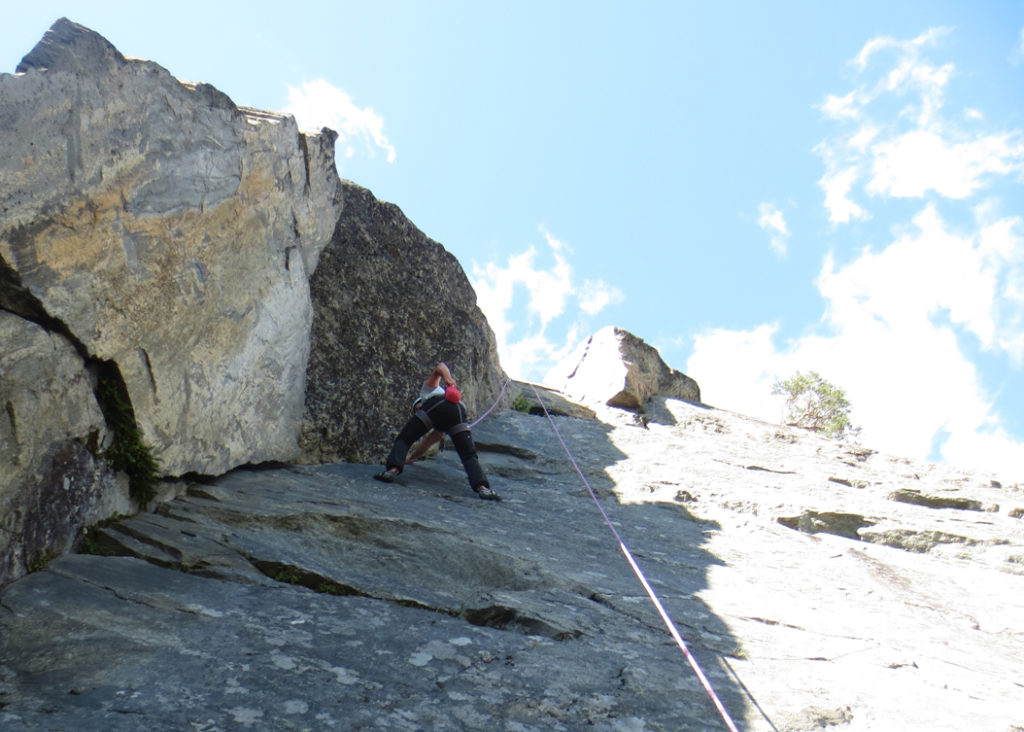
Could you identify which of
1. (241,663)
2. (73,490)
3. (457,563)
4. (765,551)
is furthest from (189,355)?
(765,551)

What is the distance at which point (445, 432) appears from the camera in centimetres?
932

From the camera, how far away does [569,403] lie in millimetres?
15586

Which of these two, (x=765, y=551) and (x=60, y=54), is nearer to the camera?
(x=60, y=54)

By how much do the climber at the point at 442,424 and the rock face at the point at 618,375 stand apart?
745cm

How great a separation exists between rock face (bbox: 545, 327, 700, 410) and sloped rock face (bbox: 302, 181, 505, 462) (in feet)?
15.9

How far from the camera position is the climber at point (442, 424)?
8789mm

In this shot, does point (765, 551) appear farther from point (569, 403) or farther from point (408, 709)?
point (569, 403)

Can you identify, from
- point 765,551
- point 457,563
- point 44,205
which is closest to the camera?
point 44,205

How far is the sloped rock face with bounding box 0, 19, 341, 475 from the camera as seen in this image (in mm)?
5289

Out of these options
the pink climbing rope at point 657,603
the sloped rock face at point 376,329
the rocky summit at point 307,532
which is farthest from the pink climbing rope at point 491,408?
the rocky summit at point 307,532

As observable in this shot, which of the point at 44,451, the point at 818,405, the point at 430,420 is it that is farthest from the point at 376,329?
the point at 818,405

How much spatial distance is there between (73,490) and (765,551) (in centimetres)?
639

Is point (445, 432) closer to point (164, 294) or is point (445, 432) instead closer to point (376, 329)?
point (376, 329)

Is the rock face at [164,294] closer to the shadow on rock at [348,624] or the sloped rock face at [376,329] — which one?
the sloped rock face at [376,329]
